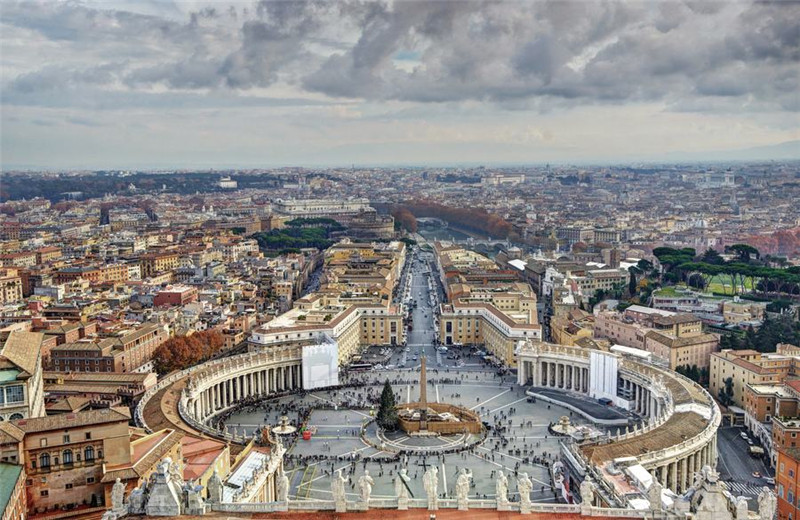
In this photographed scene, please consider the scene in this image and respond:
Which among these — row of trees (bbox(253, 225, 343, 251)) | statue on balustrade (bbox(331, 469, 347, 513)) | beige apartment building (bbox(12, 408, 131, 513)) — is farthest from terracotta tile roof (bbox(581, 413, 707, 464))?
row of trees (bbox(253, 225, 343, 251))

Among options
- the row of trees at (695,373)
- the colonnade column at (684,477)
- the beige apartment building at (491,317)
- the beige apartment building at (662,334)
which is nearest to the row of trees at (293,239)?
the beige apartment building at (491,317)

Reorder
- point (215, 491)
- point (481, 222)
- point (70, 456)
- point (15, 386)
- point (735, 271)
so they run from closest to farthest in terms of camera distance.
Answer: point (215, 491) < point (70, 456) < point (15, 386) < point (735, 271) < point (481, 222)

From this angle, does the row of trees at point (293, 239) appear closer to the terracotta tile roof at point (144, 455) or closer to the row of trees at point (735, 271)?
the row of trees at point (735, 271)

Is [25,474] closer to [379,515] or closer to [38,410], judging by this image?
[38,410]

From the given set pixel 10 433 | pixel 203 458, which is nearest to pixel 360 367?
pixel 203 458

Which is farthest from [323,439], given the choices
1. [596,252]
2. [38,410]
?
[596,252]

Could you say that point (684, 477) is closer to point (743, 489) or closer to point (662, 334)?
point (743, 489)
